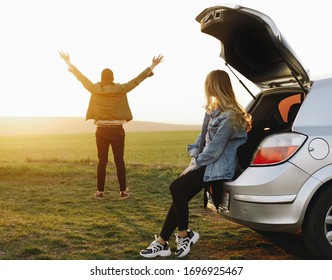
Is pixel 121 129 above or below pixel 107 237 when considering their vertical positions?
above

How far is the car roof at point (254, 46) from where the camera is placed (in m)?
4.62

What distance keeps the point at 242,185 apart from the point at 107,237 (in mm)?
2144

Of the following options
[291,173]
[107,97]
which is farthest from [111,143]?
[291,173]

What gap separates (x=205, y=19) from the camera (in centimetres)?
507

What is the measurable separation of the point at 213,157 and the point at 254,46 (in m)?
1.40

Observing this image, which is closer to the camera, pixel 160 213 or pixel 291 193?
pixel 291 193

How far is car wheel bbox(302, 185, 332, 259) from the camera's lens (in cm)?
440

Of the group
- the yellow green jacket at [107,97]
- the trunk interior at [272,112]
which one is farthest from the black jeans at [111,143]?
the trunk interior at [272,112]

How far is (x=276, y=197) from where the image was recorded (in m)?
4.40

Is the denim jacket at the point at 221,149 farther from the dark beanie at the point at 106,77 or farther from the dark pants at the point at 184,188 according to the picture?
the dark beanie at the point at 106,77

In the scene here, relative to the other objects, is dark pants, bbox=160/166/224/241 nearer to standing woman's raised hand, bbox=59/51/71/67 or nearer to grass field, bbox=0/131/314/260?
grass field, bbox=0/131/314/260
